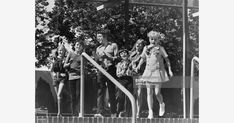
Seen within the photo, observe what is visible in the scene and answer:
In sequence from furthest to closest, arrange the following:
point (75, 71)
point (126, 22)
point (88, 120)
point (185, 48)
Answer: point (185, 48)
point (126, 22)
point (75, 71)
point (88, 120)

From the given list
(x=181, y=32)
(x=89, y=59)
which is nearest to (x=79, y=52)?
(x=89, y=59)

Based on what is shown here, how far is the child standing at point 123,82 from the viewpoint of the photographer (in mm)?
13930

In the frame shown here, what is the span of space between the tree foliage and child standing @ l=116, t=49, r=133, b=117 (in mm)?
149

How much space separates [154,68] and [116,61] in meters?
0.45

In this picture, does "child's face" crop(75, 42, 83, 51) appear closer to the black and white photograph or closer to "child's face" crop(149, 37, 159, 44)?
the black and white photograph

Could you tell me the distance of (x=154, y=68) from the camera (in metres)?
14.1

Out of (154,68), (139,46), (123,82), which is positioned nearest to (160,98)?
(154,68)

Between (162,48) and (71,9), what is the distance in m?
1.15

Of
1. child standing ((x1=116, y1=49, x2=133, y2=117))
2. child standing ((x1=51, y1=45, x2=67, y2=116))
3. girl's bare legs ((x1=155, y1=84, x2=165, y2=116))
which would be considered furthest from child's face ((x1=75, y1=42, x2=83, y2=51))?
girl's bare legs ((x1=155, y1=84, x2=165, y2=116))

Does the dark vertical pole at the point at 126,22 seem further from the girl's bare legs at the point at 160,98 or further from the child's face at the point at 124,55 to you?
the girl's bare legs at the point at 160,98

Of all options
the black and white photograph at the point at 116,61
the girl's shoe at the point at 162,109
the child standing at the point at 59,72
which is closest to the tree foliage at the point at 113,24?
the black and white photograph at the point at 116,61

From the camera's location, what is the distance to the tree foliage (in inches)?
544

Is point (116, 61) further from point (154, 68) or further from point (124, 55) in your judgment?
point (154, 68)
